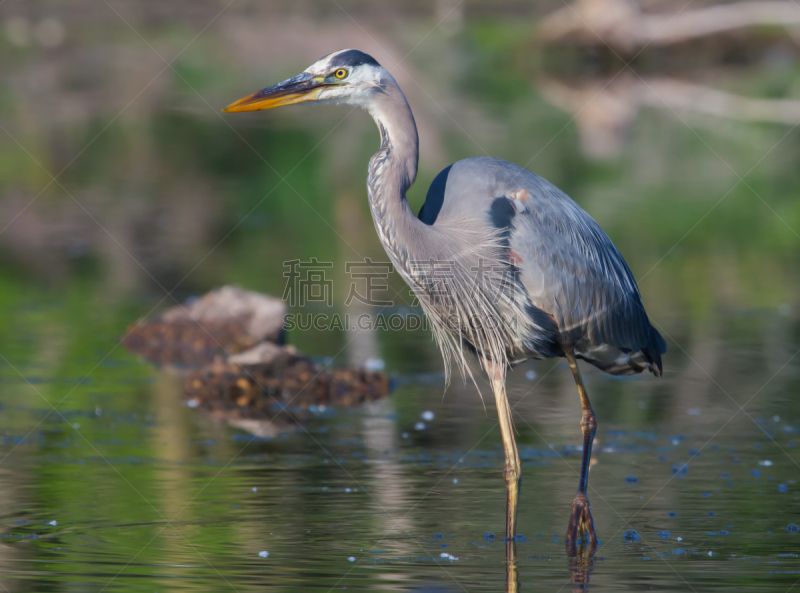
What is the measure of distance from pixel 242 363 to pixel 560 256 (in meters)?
3.08

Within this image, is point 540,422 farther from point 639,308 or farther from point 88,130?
point 88,130

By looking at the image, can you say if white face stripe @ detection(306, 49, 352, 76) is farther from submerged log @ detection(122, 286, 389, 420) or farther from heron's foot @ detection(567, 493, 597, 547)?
submerged log @ detection(122, 286, 389, 420)

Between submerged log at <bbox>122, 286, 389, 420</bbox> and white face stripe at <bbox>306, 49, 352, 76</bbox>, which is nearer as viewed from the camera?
white face stripe at <bbox>306, 49, 352, 76</bbox>

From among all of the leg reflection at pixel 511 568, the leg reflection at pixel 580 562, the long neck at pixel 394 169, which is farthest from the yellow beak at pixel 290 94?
the leg reflection at pixel 580 562

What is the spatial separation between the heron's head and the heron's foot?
2.25 m

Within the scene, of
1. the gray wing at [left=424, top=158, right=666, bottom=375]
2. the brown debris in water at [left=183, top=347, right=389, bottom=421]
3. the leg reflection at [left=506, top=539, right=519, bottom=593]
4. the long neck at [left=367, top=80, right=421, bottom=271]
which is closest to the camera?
the leg reflection at [left=506, top=539, right=519, bottom=593]

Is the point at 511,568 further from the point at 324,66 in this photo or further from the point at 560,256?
the point at 324,66

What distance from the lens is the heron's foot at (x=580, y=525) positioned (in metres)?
5.67

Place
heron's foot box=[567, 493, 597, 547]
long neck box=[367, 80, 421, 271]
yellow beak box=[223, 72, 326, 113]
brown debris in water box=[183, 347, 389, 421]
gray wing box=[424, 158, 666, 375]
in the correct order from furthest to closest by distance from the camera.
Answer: brown debris in water box=[183, 347, 389, 421], gray wing box=[424, 158, 666, 375], yellow beak box=[223, 72, 326, 113], long neck box=[367, 80, 421, 271], heron's foot box=[567, 493, 597, 547]

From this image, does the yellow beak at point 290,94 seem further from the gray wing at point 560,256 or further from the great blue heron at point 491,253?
the gray wing at point 560,256

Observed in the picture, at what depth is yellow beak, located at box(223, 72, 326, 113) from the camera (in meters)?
6.07

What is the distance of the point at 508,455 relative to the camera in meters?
6.18

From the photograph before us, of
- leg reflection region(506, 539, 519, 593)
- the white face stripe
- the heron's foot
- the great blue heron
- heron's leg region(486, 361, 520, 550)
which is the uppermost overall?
the white face stripe

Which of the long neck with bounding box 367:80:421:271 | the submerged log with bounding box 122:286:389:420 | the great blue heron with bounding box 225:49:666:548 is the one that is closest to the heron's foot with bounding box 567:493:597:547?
the great blue heron with bounding box 225:49:666:548
